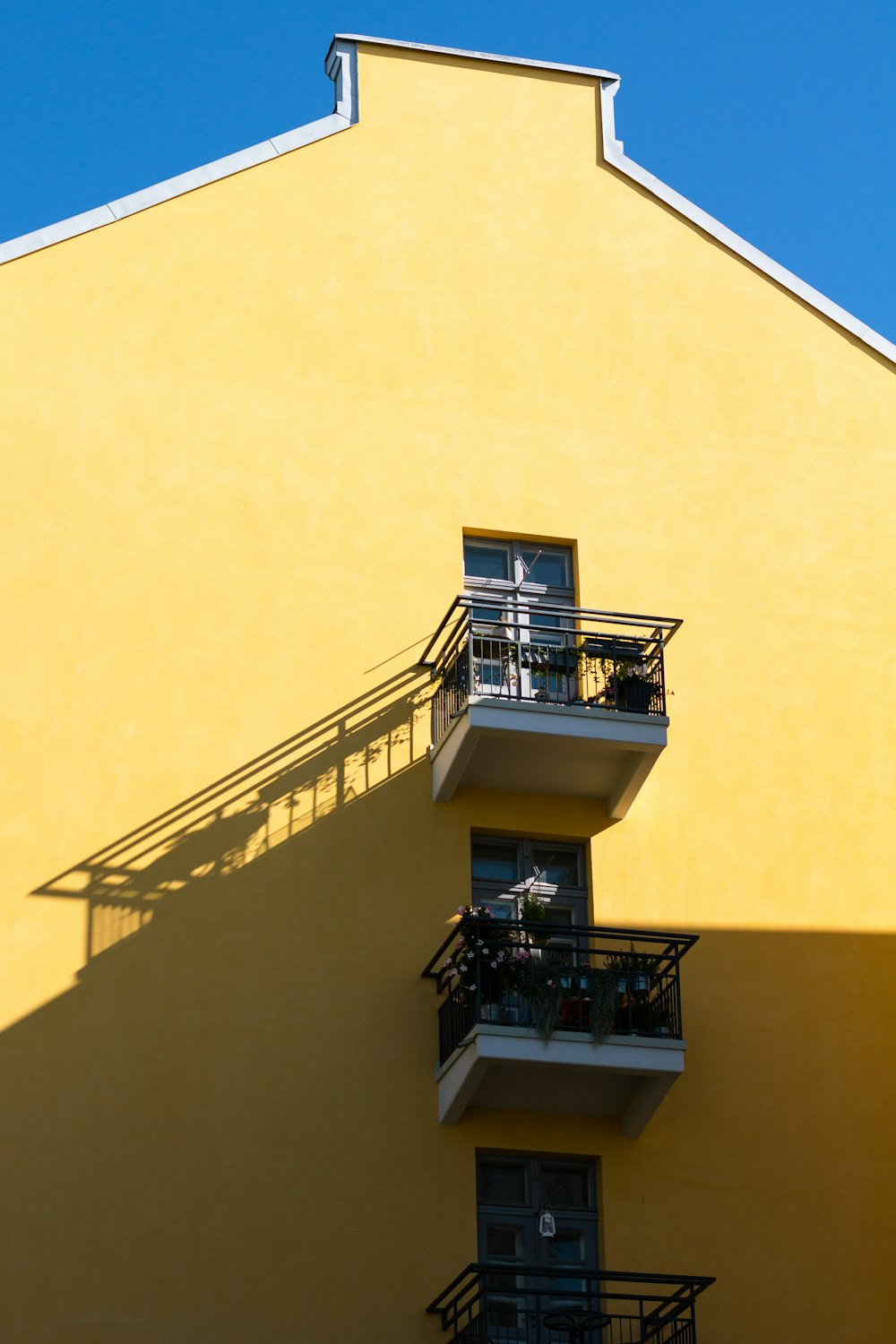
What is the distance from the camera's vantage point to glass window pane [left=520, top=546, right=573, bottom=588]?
21094mm

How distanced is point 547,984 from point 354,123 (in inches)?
372

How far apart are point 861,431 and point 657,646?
431 cm

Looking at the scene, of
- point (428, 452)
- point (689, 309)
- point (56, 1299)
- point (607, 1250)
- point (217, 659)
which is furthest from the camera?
point (689, 309)

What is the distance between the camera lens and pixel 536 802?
65.8ft

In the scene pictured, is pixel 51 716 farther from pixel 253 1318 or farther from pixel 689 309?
pixel 689 309

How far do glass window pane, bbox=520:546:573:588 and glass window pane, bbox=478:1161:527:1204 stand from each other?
5.70m

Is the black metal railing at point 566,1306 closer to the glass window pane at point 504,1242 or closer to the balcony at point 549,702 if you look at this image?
the glass window pane at point 504,1242

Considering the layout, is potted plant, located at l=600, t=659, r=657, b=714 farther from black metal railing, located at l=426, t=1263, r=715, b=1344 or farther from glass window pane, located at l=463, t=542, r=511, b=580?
black metal railing, located at l=426, t=1263, r=715, b=1344

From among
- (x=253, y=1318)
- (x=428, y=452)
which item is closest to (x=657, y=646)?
(x=428, y=452)

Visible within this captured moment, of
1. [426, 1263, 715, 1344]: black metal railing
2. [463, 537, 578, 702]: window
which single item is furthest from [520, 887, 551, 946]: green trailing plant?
[426, 1263, 715, 1344]: black metal railing

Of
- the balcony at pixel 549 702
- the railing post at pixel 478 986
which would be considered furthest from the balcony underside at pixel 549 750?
the railing post at pixel 478 986

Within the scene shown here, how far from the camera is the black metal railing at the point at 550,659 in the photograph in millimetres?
19578

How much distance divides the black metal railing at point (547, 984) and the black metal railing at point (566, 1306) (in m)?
2.00

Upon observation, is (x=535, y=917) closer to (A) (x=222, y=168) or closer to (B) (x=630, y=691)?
(B) (x=630, y=691)
